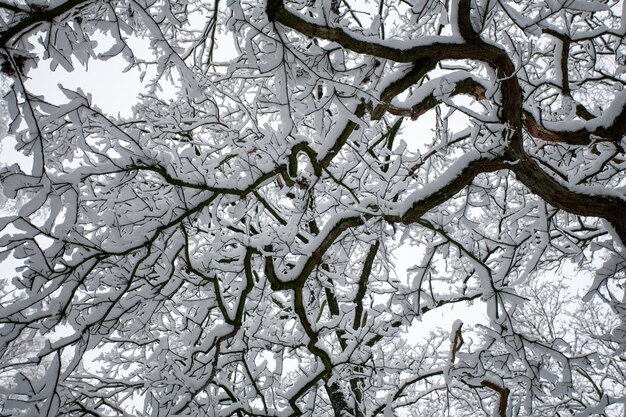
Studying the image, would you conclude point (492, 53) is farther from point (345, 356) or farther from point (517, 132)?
point (345, 356)

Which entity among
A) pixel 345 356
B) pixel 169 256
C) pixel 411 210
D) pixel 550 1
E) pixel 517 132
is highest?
pixel 550 1

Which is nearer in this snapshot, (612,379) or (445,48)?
(445,48)

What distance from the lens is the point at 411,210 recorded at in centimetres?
A: 273

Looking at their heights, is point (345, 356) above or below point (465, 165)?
below

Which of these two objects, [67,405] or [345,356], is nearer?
[67,405]

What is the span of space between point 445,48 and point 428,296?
1.86 meters

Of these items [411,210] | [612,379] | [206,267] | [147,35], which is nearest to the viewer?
[411,210]

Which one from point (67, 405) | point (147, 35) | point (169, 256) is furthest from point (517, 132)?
point (147, 35)

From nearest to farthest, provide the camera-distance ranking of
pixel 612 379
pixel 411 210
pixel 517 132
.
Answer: pixel 517 132, pixel 411 210, pixel 612 379

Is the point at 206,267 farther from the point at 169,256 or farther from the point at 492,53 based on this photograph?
the point at 492,53

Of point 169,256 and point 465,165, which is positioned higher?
point 465,165

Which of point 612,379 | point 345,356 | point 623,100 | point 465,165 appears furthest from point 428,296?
point 612,379

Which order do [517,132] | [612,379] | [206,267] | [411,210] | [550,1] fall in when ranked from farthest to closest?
1. [612,379]
2. [206,267]
3. [411,210]
4. [517,132]
5. [550,1]

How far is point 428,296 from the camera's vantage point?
10.7ft
